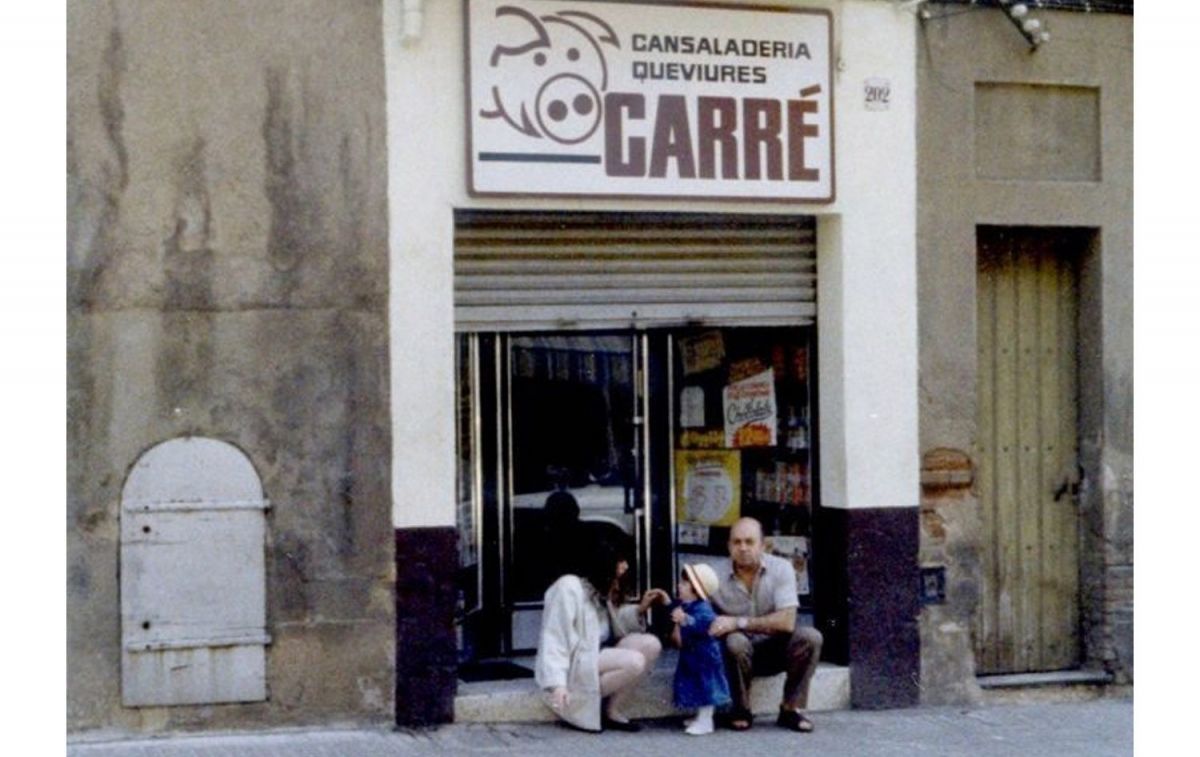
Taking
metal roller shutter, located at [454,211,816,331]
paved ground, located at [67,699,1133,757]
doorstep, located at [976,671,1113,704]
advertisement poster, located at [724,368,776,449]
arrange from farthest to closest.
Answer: advertisement poster, located at [724,368,776,449], doorstep, located at [976,671,1113,704], metal roller shutter, located at [454,211,816,331], paved ground, located at [67,699,1133,757]

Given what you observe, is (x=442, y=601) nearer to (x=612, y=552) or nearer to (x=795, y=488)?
(x=612, y=552)

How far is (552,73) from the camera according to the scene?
31.4 feet

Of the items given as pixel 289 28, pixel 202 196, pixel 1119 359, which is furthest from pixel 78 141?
pixel 1119 359

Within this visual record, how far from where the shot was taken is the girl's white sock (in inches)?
376

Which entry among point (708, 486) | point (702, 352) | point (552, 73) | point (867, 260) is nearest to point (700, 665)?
point (708, 486)

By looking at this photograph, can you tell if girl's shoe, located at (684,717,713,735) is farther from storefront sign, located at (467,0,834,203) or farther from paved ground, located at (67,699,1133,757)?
storefront sign, located at (467,0,834,203)

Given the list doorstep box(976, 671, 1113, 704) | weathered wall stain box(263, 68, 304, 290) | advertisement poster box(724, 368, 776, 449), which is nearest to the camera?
weathered wall stain box(263, 68, 304, 290)

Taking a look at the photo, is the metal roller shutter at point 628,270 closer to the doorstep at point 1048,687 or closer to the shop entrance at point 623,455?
the shop entrance at point 623,455

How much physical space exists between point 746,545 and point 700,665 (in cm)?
71

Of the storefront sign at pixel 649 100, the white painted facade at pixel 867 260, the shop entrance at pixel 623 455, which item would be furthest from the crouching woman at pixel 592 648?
the storefront sign at pixel 649 100

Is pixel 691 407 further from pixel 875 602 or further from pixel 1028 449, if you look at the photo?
pixel 1028 449

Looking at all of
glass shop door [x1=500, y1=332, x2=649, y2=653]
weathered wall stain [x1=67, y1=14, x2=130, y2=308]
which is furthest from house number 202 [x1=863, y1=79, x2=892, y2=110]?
weathered wall stain [x1=67, y1=14, x2=130, y2=308]

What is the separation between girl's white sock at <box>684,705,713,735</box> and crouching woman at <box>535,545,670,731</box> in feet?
0.98

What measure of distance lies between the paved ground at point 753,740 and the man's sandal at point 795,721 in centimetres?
8
